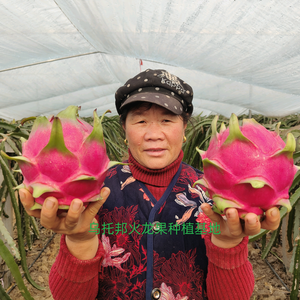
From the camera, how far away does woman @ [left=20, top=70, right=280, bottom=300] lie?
2.46 feet

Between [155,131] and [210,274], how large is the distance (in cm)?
49

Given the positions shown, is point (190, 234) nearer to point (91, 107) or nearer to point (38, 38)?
point (38, 38)

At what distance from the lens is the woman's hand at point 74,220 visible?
542 mm

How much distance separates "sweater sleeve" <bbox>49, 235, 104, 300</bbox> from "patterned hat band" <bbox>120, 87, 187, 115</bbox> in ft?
1.54

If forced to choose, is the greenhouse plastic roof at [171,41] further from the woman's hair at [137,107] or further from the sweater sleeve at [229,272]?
the sweater sleeve at [229,272]

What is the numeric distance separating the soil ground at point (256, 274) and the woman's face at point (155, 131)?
53.8 inches

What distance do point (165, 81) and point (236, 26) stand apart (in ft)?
2.48

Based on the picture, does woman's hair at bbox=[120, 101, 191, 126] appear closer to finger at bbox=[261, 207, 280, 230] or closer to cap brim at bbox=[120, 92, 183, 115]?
cap brim at bbox=[120, 92, 183, 115]

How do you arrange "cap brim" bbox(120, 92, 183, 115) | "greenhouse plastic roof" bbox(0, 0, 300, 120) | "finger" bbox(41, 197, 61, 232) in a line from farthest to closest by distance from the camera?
"greenhouse plastic roof" bbox(0, 0, 300, 120)
"cap brim" bbox(120, 92, 183, 115)
"finger" bbox(41, 197, 61, 232)

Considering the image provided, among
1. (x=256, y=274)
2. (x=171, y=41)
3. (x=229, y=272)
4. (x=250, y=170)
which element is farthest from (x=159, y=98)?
(x=256, y=274)

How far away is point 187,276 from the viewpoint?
85cm

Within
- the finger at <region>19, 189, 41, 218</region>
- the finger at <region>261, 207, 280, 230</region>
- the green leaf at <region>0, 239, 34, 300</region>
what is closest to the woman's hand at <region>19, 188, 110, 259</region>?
the finger at <region>19, 189, 41, 218</region>

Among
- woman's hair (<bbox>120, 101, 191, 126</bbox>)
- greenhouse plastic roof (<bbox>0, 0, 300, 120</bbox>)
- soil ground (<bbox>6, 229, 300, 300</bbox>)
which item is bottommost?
soil ground (<bbox>6, 229, 300, 300</bbox>)

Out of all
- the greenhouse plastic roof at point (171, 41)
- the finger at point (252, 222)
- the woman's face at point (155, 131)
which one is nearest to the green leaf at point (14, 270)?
the woman's face at point (155, 131)
